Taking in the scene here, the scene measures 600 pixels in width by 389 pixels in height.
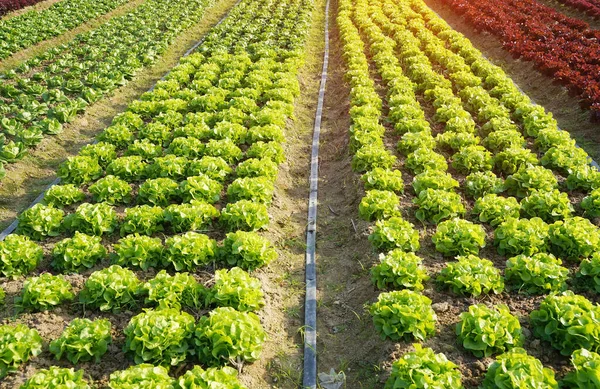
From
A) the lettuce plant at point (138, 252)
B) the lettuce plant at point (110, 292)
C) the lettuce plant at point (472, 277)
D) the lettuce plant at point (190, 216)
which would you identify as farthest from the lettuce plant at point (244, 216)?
the lettuce plant at point (472, 277)

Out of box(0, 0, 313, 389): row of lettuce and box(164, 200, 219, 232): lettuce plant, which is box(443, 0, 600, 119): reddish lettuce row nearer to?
box(0, 0, 313, 389): row of lettuce

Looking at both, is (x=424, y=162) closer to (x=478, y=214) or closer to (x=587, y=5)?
(x=478, y=214)

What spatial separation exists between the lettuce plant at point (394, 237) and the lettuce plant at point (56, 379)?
4844mm

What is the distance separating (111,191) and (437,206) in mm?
6439

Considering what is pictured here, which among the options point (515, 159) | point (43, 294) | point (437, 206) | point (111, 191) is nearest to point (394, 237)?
point (437, 206)

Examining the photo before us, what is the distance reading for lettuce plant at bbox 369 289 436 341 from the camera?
6332 mm

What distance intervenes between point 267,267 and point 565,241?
16.4ft

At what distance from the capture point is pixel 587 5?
24.5 m

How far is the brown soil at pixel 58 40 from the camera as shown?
1942 cm

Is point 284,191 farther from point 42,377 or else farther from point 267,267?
point 42,377

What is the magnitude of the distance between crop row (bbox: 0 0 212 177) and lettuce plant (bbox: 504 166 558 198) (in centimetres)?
1124

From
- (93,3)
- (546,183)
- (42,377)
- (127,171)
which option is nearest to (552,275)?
(546,183)

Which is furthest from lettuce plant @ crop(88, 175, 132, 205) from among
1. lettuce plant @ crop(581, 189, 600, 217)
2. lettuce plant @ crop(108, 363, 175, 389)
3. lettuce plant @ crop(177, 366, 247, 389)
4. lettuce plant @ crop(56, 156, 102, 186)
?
lettuce plant @ crop(581, 189, 600, 217)

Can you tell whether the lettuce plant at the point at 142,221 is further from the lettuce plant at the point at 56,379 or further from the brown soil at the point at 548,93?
the brown soil at the point at 548,93
